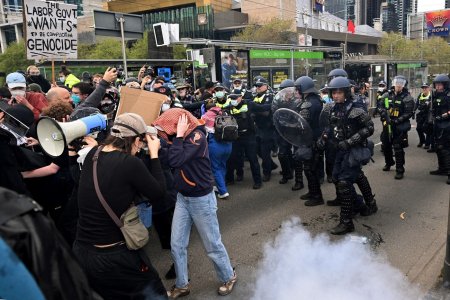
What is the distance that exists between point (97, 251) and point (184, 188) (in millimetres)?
1024

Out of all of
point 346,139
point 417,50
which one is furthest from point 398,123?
point 417,50

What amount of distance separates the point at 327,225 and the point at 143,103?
118 inches

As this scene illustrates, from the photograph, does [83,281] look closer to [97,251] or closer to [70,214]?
[97,251]

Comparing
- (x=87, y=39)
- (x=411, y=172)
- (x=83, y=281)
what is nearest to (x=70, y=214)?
(x=83, y=281)

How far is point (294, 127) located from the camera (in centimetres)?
598

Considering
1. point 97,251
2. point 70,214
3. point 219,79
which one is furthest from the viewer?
point 219,79

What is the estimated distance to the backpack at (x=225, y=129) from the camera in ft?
19.4

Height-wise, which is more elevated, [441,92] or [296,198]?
[441,92]

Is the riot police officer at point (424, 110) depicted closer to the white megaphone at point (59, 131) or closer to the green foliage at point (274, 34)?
the white megaphone at point (59, 131)

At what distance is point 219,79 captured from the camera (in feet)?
39.0

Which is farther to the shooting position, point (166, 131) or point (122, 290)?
point (166, 131)

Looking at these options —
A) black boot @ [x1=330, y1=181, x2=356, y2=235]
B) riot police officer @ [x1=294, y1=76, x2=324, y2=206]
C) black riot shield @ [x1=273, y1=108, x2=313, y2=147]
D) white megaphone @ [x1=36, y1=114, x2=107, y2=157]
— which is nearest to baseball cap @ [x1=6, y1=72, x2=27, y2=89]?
white megaphone @ [x1=36, y1=114, x2=107, y2=157]

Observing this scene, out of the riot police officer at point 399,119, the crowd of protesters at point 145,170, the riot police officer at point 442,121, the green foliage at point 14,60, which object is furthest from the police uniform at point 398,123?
the green foliage at point 14,60

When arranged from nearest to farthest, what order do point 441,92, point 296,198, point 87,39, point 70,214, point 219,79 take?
point 70,214, point 296,198, point 441,92, point 219,79, point 87,39
